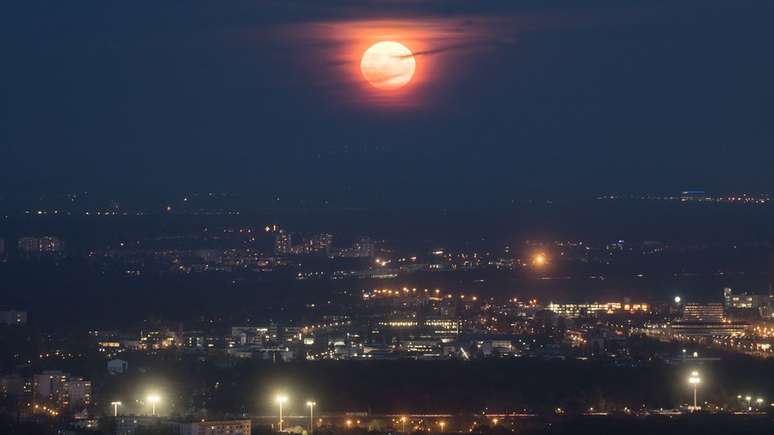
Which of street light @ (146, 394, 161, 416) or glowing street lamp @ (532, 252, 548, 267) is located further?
glowing street lamp @ (532, 252, 548, 267)

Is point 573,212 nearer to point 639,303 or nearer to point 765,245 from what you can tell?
point 765,245

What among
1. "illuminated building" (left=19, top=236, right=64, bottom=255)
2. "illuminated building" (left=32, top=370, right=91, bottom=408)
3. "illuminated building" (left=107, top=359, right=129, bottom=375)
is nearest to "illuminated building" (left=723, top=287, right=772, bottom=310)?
"illuminated building" (left=107, top=359, right=129, bottom=375)

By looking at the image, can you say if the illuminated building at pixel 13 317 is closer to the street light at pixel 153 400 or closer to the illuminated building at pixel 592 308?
the illuminated building at pixel 592 308

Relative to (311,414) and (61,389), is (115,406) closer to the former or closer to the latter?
(61,389)

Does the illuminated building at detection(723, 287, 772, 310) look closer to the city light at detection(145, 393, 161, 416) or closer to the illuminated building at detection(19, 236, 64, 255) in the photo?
the city light at detection(145, 393, 161, 416)

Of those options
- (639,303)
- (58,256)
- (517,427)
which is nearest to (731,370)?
(517,427)

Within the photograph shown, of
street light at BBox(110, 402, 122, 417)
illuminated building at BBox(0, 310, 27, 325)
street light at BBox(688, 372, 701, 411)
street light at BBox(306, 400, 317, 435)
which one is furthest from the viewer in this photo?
illuminated building at BBox(0, 310, 27, 325)

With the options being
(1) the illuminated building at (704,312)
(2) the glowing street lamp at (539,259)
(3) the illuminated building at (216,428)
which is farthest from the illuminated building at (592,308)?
(3) the illuminated building at (216,428)

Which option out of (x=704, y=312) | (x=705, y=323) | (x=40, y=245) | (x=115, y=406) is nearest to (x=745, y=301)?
(x=704, y=312)

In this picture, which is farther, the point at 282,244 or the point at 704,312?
the point at 282,244
